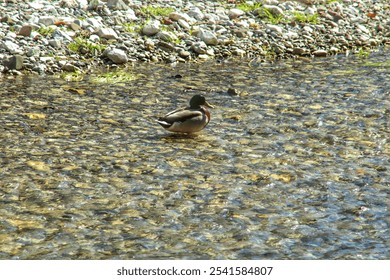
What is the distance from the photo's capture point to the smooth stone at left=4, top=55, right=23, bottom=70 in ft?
56.8

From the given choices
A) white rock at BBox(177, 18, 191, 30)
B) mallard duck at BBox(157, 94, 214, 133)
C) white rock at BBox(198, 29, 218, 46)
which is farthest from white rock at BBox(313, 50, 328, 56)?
mallard duck at BBox(157, 94, 214, 133)

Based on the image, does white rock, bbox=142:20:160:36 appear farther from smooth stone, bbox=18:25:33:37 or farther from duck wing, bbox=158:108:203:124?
duck wing, bbox=158:108:203:124

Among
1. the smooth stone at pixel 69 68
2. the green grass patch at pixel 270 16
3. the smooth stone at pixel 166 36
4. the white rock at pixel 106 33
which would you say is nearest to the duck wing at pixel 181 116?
the smooth stone at pixel 69 68

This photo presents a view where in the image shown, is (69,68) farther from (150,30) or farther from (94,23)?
(150,30)

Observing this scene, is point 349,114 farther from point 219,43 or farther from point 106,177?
point 219,43

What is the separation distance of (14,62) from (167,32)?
14.7ft

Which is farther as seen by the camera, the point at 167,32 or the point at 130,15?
the point at 130,15

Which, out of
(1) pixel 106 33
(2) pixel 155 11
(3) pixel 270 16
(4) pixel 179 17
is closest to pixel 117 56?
(1) pixel 106 33

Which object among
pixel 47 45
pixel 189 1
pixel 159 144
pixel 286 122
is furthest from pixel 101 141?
pixel 189 1

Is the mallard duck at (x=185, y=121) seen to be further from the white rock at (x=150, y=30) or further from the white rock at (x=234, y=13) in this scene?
the white rock at (x=234, y=13)

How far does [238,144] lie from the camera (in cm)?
1274

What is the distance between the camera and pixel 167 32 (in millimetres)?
20188

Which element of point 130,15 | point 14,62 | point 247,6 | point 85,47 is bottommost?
point 14,62
